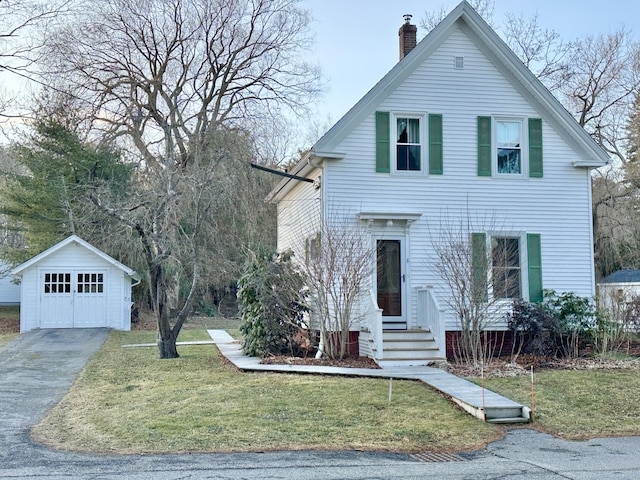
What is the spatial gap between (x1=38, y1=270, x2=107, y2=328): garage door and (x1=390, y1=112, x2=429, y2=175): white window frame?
14.8 m

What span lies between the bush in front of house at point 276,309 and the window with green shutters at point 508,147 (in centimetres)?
515

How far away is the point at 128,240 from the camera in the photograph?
27719mm

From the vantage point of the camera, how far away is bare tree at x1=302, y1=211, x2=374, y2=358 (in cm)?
1362

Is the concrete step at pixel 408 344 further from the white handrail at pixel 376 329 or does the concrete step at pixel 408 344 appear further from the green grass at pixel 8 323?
the green grass at pixel 8 323

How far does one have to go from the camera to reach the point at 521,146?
15875 mm

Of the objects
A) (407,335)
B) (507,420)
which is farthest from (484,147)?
(507,420)

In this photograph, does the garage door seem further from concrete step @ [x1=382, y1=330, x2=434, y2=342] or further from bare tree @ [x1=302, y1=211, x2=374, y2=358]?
concrete step @ [x1=382, y1=330, x2=434, y2=342]

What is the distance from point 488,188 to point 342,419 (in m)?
8.36

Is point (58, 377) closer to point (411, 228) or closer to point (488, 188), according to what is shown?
point (411, 228)

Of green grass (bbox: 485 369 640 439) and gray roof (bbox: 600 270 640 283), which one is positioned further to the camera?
gray roof (bbox: 600 270 640 283)

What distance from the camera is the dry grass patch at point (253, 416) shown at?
7.94 m

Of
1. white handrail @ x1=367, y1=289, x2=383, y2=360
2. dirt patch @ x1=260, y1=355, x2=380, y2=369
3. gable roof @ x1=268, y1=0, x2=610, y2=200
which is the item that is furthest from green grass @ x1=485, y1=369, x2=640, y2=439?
gable roof @ x1=268, y1=0, x2=610, y2=200

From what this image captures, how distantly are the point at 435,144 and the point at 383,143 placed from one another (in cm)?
126

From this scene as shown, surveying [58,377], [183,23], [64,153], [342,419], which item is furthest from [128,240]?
[342,419]
